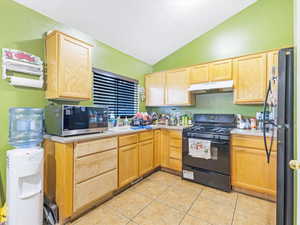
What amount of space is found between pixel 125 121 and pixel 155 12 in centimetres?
203

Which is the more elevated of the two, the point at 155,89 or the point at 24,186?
the point at 155,89

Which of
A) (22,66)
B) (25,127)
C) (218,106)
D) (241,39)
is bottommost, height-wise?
(25,127)

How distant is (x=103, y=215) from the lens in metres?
1.76

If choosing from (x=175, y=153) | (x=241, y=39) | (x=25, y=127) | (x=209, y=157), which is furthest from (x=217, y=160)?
(x=25, y=127)

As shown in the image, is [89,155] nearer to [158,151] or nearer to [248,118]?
[158,151]

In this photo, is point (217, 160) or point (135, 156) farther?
point (135, 156)

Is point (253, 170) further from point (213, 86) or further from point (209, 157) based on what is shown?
point (213, 86)

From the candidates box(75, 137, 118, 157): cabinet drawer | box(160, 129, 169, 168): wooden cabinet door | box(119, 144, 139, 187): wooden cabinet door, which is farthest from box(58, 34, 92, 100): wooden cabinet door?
box(160, 129, 169, 168): wooden cabinet door

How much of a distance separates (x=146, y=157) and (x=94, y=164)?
1085mm

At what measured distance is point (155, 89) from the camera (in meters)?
3.56

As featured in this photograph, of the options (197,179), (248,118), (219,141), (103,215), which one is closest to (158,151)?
(197,179)

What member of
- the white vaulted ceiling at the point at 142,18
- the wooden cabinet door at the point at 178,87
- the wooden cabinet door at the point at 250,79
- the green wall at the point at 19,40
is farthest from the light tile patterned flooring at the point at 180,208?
the white vaulted ceiling at the point at 142,18

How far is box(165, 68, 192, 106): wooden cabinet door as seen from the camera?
3.09 meters

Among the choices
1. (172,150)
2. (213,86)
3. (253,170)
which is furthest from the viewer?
(172,150)
